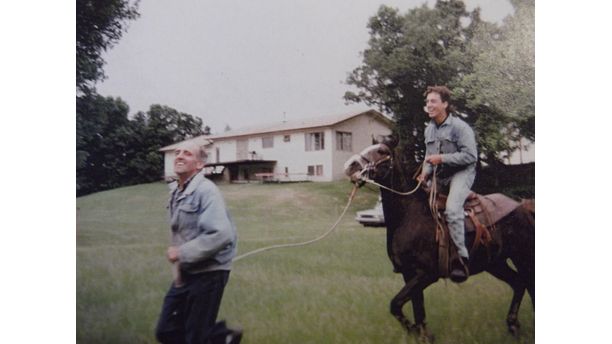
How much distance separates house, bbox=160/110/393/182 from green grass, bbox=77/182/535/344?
130mm

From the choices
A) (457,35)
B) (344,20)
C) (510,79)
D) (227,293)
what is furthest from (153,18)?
(510,79)

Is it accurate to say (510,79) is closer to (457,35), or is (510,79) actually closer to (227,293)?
(457,35)

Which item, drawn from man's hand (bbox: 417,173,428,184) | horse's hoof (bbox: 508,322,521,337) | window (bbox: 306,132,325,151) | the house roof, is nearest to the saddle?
man's hand (bbox: 417,173,428,184)

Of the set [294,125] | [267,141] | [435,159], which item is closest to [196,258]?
[267,141]

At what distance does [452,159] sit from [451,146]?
4.8 inches

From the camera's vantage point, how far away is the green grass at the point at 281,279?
12.5 feet

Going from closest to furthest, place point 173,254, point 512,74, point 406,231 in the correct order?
1. point 173,254
2. point 406,231
3. point 512,74

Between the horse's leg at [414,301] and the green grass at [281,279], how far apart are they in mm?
71

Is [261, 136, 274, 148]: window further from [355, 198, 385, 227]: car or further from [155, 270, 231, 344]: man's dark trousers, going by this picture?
[155, 270, 231, 344]: man's dark trousers

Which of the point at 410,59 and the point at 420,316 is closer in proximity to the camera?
the point at 420,316

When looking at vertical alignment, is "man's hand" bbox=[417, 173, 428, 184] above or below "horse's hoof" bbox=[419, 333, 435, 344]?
above

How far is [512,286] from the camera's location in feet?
14.0

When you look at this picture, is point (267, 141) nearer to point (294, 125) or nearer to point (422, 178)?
point (294, 125)

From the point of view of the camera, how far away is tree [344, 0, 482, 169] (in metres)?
4.21
